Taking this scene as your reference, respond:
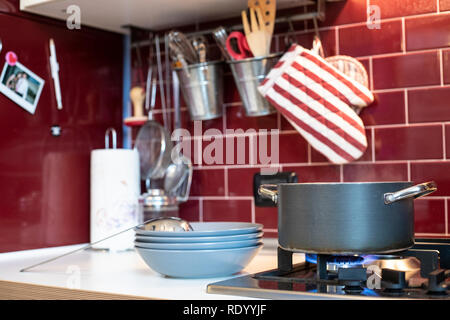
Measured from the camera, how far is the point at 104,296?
35.9 inches

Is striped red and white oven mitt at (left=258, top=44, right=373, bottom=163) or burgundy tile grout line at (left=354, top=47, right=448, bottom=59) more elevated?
burgundy tile grout line at (left=354, top=47, right=448, bottom=59)

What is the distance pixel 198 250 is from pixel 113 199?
1.90ft

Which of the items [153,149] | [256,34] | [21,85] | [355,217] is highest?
[256,34]

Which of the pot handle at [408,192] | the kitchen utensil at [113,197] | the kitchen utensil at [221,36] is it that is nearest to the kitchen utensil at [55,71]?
the kitchen utensil at [113,197]

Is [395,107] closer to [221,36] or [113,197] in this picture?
[221,36]

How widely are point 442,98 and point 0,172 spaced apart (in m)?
0.97

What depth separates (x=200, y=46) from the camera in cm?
157

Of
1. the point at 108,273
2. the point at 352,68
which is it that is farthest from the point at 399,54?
the point at 108,273

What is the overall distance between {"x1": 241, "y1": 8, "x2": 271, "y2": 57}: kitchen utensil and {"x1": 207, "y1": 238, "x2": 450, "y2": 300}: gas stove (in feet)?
1.82

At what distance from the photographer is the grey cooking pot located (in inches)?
35.5

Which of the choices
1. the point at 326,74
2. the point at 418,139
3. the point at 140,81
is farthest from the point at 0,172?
the point at 418,139

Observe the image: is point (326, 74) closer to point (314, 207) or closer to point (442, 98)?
point (442, 98)

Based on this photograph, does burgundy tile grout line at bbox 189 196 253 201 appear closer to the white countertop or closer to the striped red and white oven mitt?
the white countertop

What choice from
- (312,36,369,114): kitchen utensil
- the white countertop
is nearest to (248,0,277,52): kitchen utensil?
(312,36,369,114): kitchen utensil
